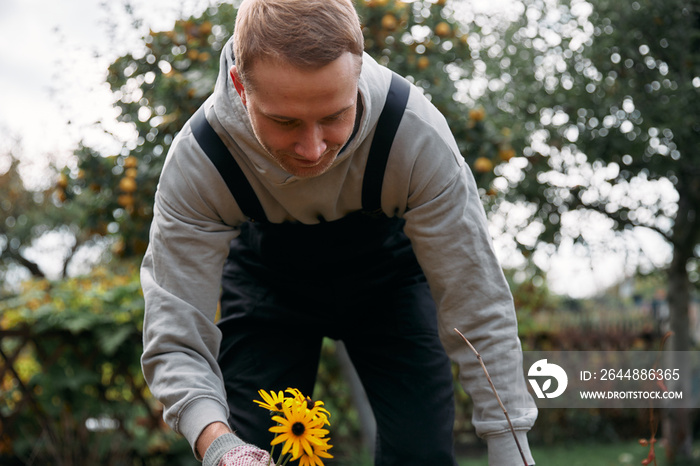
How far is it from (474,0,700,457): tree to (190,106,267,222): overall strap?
8.81ft

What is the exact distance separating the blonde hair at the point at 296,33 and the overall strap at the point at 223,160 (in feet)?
0.94

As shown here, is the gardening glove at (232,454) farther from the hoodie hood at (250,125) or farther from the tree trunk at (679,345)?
the tree trunk at (679,345)

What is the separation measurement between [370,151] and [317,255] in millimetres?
459

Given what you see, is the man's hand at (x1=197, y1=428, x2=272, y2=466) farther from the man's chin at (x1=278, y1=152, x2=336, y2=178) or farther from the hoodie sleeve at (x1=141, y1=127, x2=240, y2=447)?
the man's chin at (x1=278, y1=152, x2=336, y2=178)

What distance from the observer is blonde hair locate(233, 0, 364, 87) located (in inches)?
53.5

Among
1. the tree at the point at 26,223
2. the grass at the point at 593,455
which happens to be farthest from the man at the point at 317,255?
the tree at the point at 26,223

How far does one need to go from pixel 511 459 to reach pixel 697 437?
656cm

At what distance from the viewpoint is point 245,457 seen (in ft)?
4.40

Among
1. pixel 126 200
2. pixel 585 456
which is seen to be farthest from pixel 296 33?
pixel 585 456

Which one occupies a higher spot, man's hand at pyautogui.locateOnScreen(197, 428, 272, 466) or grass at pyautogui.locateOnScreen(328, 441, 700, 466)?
man's hand at pyautogui.locateOnScreen(197, 428, 272, 466)

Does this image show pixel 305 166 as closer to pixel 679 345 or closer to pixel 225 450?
pixel 225 450

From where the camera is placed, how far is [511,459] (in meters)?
1.61

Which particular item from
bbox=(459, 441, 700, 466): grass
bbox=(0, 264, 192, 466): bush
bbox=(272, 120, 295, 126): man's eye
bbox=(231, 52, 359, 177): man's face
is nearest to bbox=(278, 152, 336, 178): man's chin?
bbox=(231, 52, 359, 177): man's face

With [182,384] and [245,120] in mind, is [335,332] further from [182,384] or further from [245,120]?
[245,120]
